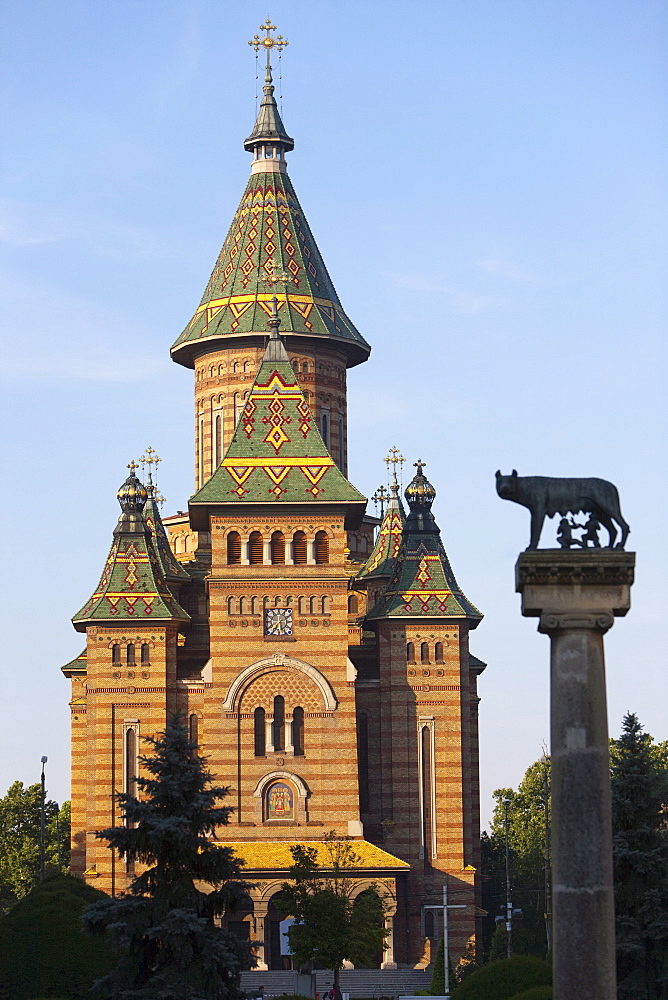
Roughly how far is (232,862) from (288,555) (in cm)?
3519

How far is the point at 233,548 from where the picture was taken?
237ft

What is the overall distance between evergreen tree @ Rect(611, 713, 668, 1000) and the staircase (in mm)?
26679

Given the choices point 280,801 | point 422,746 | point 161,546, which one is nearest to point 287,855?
point 280,801

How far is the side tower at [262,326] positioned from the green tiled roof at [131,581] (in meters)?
8.89

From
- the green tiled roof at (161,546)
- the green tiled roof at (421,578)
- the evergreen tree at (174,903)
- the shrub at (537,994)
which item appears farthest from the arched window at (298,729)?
the evergreen tree at (174,903)

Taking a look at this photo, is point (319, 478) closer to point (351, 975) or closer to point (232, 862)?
point (351, 975)

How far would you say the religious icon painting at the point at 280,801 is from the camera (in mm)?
70938

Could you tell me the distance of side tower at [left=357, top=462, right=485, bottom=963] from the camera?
72188 millimetres

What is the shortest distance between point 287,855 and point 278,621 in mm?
7862

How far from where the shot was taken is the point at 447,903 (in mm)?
70875

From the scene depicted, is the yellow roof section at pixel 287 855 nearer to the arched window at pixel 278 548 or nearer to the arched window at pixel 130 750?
the arched window at pixel 130 750

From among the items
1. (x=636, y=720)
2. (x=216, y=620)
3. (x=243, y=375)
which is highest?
(x=243, y=375)

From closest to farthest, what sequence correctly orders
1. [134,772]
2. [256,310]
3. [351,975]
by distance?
[351,975] < [134,772] < [256,310]

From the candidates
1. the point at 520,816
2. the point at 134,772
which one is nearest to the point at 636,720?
the point at 134,772
